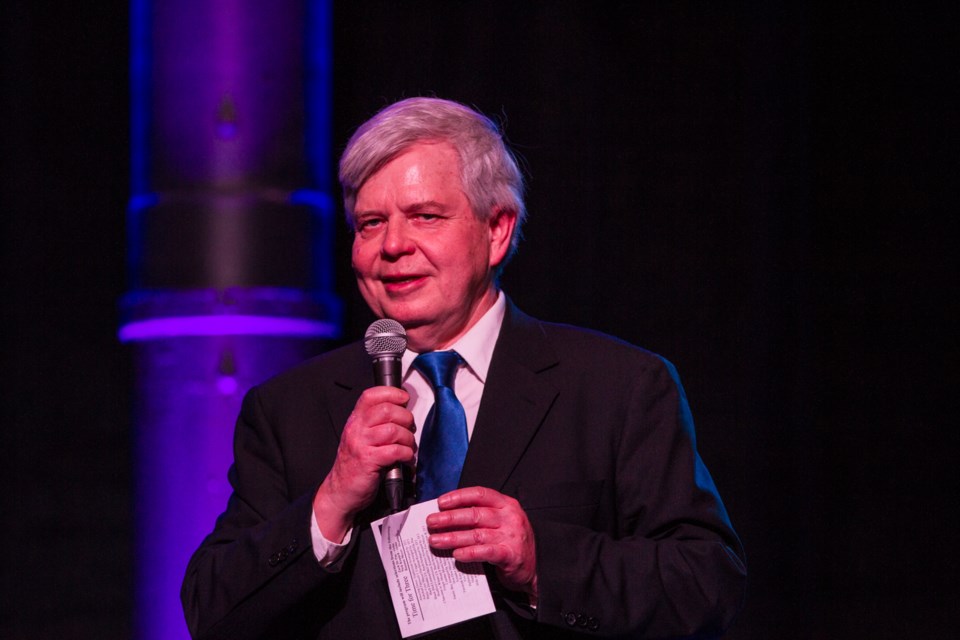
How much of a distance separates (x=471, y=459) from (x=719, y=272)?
5.10 ft

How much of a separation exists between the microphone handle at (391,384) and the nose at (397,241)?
0.26 meters

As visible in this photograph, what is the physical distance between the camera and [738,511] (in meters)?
3.10

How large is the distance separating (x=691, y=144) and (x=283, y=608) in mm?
2079

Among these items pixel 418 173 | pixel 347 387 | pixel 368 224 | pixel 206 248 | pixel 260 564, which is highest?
pixel 418 173

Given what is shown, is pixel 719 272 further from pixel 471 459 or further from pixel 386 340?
pixel 386 340

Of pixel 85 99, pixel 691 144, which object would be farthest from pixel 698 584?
pixel 85 99

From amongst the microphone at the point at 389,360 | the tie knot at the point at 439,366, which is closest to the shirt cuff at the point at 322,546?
the microphone at the point at 389,360

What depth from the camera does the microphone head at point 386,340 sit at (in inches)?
70.5

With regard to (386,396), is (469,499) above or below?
below

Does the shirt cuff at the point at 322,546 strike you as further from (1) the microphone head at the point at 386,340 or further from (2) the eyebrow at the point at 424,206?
(2) the eyebrow at the point at 424,206

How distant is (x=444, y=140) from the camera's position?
204cm

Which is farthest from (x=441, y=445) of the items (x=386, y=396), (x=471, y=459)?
(x=386, y=396)

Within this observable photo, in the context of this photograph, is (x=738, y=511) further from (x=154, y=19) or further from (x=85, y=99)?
(x=85, y=99)

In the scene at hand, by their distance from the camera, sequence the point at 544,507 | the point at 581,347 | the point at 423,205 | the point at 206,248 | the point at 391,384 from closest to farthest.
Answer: the point at 391,384, the point at 544,507, the point at 423,205, the point at 581,347, the point at 206,248
